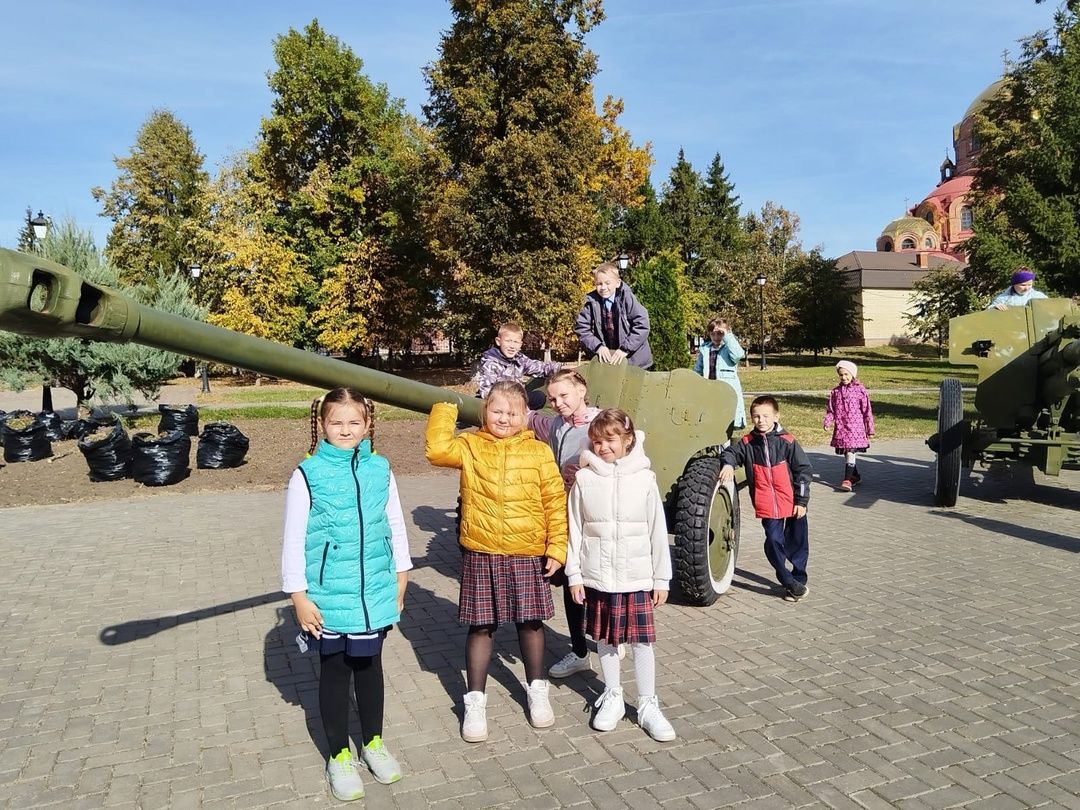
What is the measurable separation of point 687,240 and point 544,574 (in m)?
42.3

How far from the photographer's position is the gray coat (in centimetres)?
543

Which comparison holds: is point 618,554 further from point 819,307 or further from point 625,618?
point 819,307

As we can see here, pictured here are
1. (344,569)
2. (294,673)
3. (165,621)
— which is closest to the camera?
(344,569)

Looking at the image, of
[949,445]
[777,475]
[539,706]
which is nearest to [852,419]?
[949,445]

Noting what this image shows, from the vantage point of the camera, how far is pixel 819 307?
45.8 meters

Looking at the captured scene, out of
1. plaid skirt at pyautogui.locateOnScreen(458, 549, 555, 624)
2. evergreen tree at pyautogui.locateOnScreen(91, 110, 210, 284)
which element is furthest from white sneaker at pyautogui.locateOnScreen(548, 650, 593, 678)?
evergreen tree at pyautogui.locateOnScreen(91, 110, 210, 284)

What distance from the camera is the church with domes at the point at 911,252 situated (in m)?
63.9

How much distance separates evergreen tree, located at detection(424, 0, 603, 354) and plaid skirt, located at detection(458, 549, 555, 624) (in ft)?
77.4

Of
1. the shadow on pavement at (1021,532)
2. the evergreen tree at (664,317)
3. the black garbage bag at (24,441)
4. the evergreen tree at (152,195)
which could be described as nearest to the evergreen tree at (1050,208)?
the shadow on pavement at (1021,532)

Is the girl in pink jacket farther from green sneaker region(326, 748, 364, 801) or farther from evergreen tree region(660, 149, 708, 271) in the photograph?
evergreen tree region(660, 149, 708, 271)

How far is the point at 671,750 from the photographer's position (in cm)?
348

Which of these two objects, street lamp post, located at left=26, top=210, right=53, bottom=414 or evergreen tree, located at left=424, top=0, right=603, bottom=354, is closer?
street lamp post, located at left=26, top=210, right=53, bottom=414

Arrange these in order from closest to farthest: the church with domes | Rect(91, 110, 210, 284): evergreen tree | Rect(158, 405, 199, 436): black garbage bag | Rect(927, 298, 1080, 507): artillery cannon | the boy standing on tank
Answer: the boy standing on tank
Rect(927, 298, 1080, 507): artillery cannon
Rect(158, 405, 199, 436): black garbage bag
Rect(91, 110, 210, 284): evergreen tree
the church with domes

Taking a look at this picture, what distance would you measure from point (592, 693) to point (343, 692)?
55.1 inches
